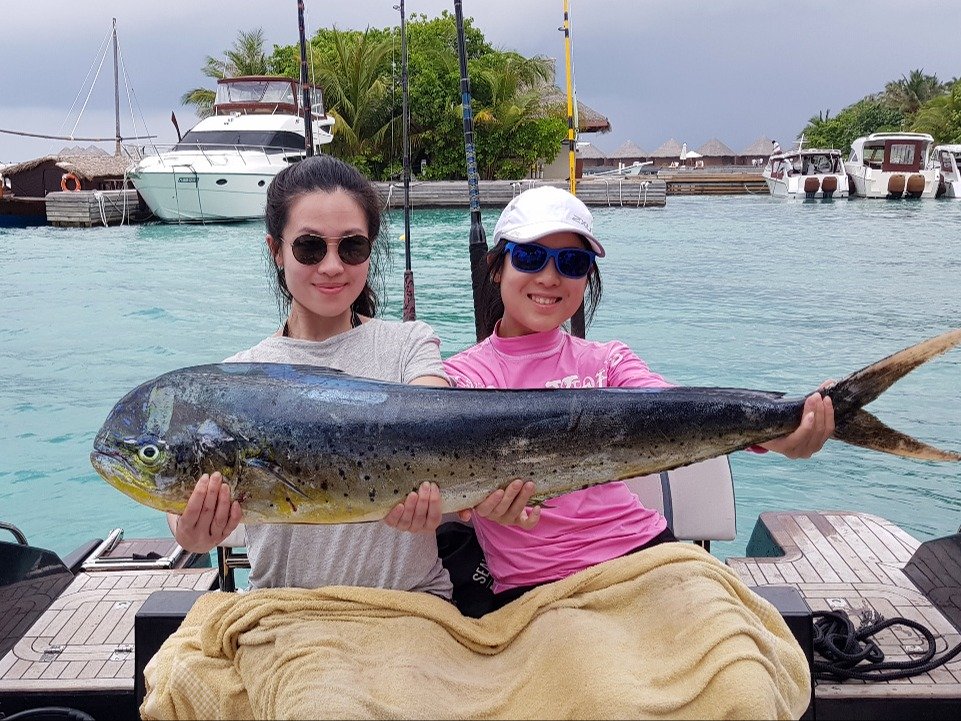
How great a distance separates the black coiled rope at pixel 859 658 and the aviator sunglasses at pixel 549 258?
4.69 feet

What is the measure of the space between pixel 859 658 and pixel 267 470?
76.7 inches

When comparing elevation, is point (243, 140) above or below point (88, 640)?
above

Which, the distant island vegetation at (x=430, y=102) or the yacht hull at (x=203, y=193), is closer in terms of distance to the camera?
the yacht hull at (x=203, y=193)

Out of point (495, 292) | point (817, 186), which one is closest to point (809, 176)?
point (817, 186)

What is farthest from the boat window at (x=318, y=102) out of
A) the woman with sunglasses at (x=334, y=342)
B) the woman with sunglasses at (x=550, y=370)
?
the woman with sunglasses at (x=550, y=370)

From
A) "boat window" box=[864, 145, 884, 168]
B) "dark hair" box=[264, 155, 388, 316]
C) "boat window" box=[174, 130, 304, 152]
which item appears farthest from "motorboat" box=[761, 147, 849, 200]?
"dark hair" box=[264, 155, 388, 316]

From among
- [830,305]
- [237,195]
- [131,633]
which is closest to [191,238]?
[237,195]

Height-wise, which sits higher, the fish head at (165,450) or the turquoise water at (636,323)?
the fish head at (165,450)

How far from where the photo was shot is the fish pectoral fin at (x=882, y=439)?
2016 mm

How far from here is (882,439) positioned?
2.07 meters

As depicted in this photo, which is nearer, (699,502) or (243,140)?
(699,502)

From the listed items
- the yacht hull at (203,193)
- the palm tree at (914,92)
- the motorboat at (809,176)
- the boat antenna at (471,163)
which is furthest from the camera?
the palm tree at (914,92)

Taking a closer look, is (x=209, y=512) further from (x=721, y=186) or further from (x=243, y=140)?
(x=721, y=186)

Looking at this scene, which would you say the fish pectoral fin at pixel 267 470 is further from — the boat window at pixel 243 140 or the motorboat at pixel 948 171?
the motorboat at pixel 948 171
